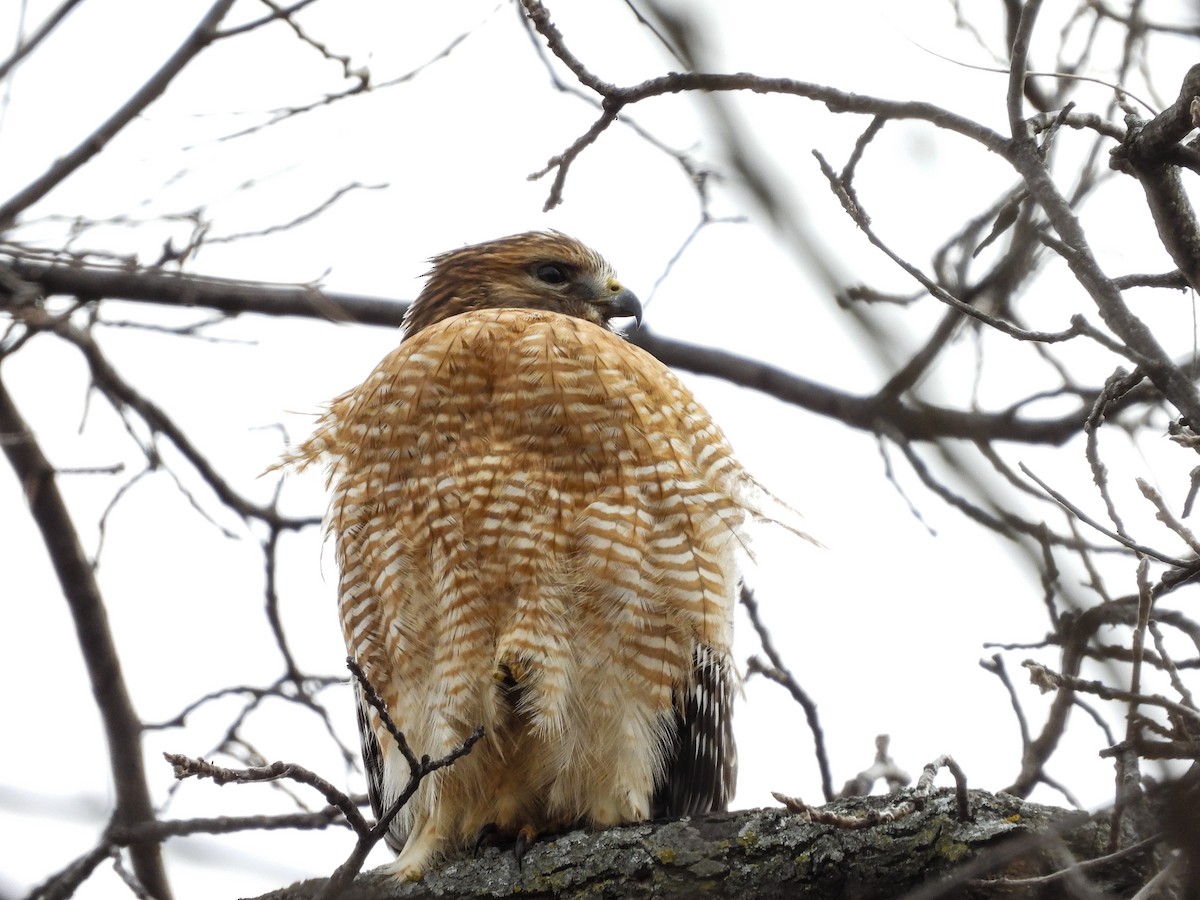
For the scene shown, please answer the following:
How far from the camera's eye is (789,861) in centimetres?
312

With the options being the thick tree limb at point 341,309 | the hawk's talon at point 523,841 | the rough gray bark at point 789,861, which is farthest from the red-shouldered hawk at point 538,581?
the thick tree limb at point 341,309

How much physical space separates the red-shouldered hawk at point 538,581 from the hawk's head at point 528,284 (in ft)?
3.11

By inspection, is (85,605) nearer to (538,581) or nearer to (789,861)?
(538,581)

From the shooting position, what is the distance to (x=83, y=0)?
4.70 m

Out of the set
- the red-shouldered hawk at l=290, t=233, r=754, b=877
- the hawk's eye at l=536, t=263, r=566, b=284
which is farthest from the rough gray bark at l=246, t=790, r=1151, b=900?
the hawk's eye at l=536, t=263, r=566, b=284

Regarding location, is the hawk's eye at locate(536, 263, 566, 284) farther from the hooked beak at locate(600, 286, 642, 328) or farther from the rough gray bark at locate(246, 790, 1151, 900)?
the rough gray bark at locate(246, 790, 1151, 900)

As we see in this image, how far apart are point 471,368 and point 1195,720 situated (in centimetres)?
271

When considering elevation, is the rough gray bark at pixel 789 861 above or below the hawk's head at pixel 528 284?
below

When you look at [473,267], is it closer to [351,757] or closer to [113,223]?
[113,223]

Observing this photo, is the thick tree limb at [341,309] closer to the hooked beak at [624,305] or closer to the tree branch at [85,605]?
the hooked beak at [624,305]

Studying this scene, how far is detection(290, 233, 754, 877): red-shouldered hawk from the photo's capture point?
12.8ft

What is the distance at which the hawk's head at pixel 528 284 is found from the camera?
534 cm

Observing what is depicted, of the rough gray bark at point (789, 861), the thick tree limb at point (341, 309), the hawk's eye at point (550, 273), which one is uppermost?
the hawk's eye at point (550, 273)

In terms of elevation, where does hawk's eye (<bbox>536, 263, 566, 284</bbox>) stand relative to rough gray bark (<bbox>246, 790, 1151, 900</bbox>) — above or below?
above
